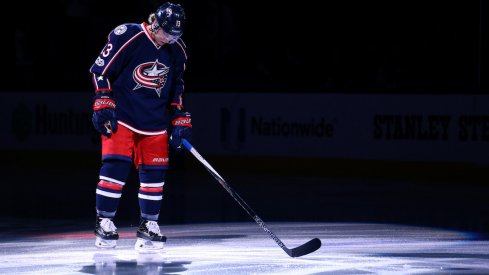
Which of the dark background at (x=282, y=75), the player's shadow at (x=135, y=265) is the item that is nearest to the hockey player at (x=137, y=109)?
the player's shadow at (x=135, y=265)

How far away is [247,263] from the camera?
5703 mm

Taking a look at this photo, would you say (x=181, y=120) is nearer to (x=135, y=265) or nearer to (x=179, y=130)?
(x=179, y=130)

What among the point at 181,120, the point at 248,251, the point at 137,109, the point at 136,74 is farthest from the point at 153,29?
the point at 248,251

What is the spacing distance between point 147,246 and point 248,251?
0.58 meters

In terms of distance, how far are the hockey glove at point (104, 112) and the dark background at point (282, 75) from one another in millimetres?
2058

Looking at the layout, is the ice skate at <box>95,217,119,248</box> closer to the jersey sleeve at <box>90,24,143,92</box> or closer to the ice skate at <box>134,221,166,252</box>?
the ice skate at <box>134,221,166,252</box>

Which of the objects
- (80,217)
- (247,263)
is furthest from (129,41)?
(80,217)

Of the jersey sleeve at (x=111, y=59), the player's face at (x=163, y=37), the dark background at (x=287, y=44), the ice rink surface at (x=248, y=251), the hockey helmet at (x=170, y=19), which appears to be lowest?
the ice rink surface at (x=248, y=251)

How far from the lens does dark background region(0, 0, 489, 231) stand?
9242mm

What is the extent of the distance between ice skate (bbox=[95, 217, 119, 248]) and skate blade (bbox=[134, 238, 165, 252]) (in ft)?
0.43

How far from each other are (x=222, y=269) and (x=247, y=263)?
0.80 ft

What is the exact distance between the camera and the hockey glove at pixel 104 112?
611cm

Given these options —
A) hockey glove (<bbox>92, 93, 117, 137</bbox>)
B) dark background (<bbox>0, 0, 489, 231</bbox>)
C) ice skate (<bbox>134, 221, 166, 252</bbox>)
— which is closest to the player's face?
hockey glove (<bbox>92, 93, 117, 137</bbox>)

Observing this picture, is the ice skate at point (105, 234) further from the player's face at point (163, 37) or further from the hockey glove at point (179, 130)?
the player's face at point (163, 37)
